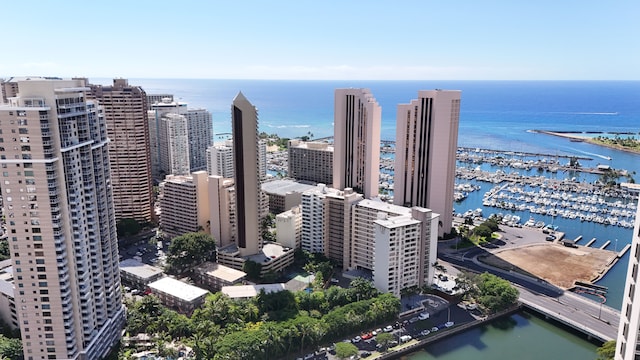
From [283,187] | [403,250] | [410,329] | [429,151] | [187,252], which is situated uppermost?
[429,151]

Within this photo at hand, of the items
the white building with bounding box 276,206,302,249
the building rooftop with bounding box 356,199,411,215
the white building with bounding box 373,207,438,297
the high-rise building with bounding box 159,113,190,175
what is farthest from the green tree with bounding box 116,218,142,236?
the white building with bounding box 373,207,438,297

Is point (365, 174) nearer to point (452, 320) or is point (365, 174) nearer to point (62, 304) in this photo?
point (452, 320)

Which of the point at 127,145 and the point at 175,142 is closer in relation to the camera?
the point at 127,145

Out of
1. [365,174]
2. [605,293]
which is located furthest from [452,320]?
[365,174]

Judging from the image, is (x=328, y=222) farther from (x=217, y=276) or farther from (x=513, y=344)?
(x=513, y=344)

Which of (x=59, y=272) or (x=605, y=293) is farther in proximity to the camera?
(x=605, y=293)

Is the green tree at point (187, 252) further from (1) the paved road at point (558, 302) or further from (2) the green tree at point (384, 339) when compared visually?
(1) the paved road at point (558, 302)

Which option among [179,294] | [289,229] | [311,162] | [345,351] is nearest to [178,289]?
[179,294]
